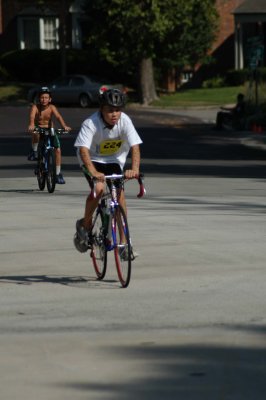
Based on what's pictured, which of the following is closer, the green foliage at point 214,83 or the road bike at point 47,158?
the road bike at point 47,158

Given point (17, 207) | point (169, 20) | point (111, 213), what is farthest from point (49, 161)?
point (169, 20)

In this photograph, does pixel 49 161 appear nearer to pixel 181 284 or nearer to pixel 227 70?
pixel 181 284

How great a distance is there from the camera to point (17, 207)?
17.0 metres

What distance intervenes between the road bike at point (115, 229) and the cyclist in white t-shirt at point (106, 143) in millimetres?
82

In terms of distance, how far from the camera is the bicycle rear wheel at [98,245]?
34.6 feet

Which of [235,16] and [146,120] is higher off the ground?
[235,16]

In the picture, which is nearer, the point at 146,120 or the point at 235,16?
the point at 146,120

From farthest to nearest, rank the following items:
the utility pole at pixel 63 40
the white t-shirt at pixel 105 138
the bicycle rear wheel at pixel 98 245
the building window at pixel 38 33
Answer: the building window at pixel 38 33 → the utility pole at pixel 63 40 → the bicycle rear wheel at pixel 98 245 → the white t-shirt at pixel 105 138

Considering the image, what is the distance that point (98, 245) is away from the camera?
1064 centimetres

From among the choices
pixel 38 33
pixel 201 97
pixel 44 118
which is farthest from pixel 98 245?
pixel 38 33

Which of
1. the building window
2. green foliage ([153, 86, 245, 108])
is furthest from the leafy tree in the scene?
the building window

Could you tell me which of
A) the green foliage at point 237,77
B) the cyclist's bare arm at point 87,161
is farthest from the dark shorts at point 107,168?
the green foliage at point 237,77

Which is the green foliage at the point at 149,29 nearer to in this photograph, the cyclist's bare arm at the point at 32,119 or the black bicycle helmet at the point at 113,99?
the cyclist's bare arm at the point at 32,119

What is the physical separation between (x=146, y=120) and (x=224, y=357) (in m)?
37.8
